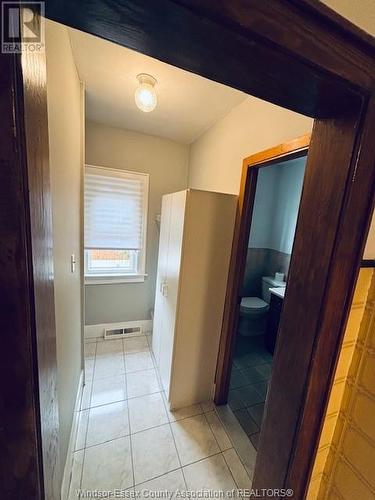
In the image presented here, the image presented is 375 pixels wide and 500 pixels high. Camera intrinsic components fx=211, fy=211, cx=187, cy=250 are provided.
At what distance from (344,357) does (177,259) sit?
3.75ft

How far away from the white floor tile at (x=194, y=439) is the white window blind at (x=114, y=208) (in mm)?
1838

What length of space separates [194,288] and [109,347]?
5.09ft

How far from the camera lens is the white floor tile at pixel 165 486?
1224mm

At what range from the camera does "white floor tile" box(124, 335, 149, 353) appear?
98.2 inches

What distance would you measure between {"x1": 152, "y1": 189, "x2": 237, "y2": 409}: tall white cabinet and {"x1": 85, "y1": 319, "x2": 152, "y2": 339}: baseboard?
98 centimetres

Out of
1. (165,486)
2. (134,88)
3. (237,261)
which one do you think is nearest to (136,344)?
(165,486)

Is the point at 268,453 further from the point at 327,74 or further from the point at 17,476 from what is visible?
the point at 327,74

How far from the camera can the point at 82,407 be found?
171 cm

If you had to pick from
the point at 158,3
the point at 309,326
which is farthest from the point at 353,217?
the point at 158,3

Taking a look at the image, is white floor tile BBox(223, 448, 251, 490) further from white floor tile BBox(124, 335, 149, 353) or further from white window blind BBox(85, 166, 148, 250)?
white window blind BBox(85, 166, 148, 250)

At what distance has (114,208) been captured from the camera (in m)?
2.49

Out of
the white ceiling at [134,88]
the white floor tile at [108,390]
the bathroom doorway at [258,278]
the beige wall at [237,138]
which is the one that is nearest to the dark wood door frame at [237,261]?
the bathroom doorway at [258,278]

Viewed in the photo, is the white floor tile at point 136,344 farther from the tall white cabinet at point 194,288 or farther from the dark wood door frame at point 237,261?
the dark wood door frame at point 237,261

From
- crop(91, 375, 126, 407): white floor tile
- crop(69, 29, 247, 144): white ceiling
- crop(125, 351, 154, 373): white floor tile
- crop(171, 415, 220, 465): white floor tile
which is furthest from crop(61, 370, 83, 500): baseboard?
crop(69, 29, 247, 144): white ceiling
